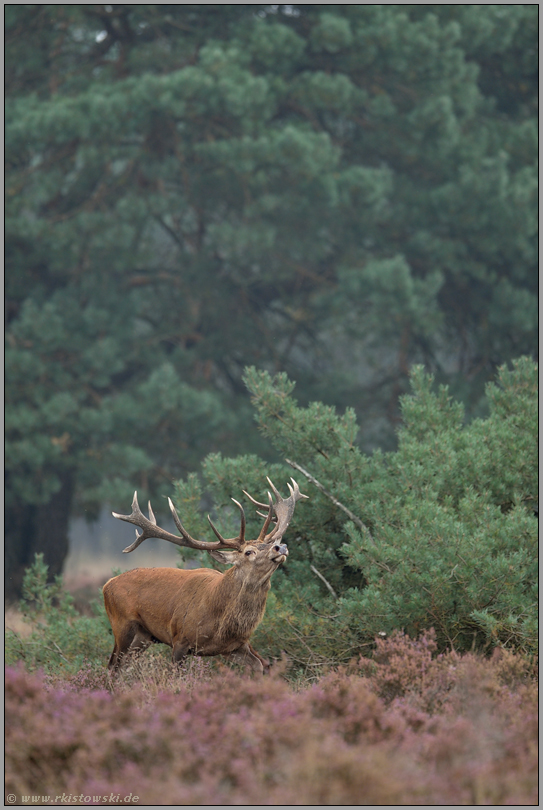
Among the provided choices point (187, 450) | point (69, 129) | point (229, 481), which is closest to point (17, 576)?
point (187, 450)

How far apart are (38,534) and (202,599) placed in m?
10.4

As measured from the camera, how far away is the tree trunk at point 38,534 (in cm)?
1488

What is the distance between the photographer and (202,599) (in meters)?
5.41

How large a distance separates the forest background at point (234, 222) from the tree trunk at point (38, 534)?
0.12ft

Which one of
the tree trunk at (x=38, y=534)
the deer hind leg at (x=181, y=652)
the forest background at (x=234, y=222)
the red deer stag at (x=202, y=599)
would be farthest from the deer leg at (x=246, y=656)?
the tree trunk at (x=38, y=534)

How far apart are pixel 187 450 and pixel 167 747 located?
10.7 meters

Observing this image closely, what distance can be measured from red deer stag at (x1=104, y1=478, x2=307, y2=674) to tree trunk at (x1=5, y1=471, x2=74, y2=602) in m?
9.22

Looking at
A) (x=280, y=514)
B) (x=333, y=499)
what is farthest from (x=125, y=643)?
(x=333, y=499)

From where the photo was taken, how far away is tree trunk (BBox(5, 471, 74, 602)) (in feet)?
48.8

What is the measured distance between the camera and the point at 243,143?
14.0 meters

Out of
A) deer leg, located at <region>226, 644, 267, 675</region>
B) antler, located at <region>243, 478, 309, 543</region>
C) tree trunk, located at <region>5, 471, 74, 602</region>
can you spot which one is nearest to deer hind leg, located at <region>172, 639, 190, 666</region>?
deer leg, located at <region>226, 644, 267, 675</region>

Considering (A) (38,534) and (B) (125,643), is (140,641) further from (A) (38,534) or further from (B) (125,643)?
(A) (38,534)

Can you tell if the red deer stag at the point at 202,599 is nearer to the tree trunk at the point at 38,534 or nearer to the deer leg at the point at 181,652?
the deer leg at the point at 181,652

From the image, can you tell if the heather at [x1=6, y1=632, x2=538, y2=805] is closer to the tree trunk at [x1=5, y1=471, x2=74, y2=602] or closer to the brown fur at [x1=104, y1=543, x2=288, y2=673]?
the brown fur at [x1=104, y1=543, x2=288, y2=673]
